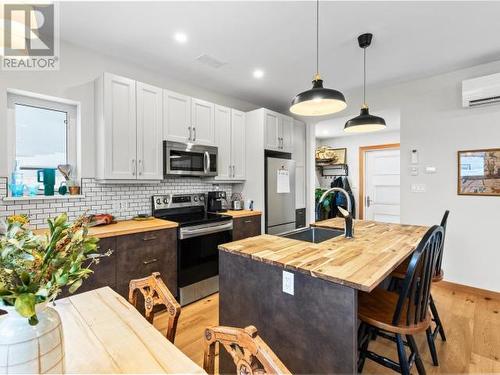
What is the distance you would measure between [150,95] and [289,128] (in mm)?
2218

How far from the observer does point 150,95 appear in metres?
2.84

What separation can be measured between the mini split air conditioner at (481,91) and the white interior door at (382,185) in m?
2.91

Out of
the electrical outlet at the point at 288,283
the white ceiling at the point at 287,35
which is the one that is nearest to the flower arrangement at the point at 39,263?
the electrical outlet at the point at 288,283

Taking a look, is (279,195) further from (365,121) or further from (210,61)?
(210,61)

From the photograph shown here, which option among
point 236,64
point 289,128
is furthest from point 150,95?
point 289,128

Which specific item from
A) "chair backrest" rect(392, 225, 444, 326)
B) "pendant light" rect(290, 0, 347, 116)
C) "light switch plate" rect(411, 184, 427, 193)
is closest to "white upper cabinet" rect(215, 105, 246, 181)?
"pendant light" rect(290, 0, 347, 116)

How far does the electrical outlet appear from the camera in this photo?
1.39 meters

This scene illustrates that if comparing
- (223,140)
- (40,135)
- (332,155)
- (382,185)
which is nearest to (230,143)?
(223,140)

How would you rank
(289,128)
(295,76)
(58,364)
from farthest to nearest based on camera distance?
(289,128) → (295,76) → (58,364)

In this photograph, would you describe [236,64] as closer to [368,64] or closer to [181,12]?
[181,12]

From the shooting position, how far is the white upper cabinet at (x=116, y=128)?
2.53 metres

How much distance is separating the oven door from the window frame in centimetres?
129

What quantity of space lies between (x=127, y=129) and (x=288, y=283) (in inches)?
87.7

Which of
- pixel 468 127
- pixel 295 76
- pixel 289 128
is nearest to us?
pixel 468 127
